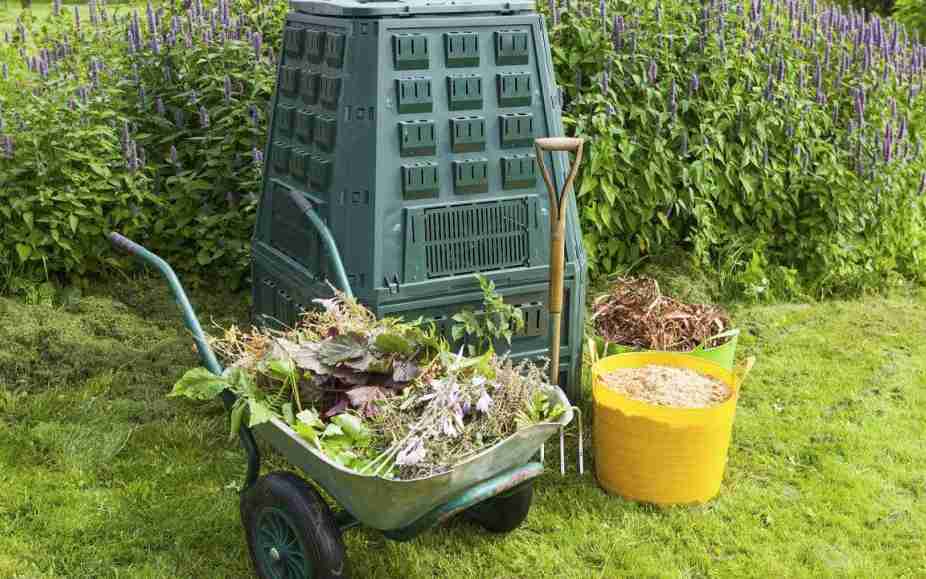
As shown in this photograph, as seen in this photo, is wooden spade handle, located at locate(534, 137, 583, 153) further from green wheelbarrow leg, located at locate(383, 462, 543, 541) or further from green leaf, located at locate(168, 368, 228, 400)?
green leaf, located at locate(168, 368, 228, 400)

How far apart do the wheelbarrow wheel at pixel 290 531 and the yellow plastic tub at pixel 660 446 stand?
3.83 feet

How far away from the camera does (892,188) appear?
221 inches

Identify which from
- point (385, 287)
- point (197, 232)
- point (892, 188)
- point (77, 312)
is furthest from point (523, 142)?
point (892, 188)

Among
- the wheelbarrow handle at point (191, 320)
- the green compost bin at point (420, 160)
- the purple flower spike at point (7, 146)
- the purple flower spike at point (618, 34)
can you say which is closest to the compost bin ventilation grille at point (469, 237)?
the green compost bin at point (420, 160)

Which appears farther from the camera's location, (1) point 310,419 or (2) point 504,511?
(2) point 504,511

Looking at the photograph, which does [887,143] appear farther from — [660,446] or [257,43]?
[257,43]

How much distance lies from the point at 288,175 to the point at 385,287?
726 mm

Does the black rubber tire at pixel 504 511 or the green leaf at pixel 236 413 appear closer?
the green leaf at pixel 236 413

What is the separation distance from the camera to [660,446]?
11.5 ft

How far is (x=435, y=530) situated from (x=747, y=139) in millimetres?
3044

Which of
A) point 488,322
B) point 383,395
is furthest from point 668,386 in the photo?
point 383,395

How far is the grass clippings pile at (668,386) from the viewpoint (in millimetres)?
3529

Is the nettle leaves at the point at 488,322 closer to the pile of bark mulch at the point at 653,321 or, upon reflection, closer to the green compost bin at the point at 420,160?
the green compost bin at the point at 420,160

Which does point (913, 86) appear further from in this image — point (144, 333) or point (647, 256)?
point (144, 333)
